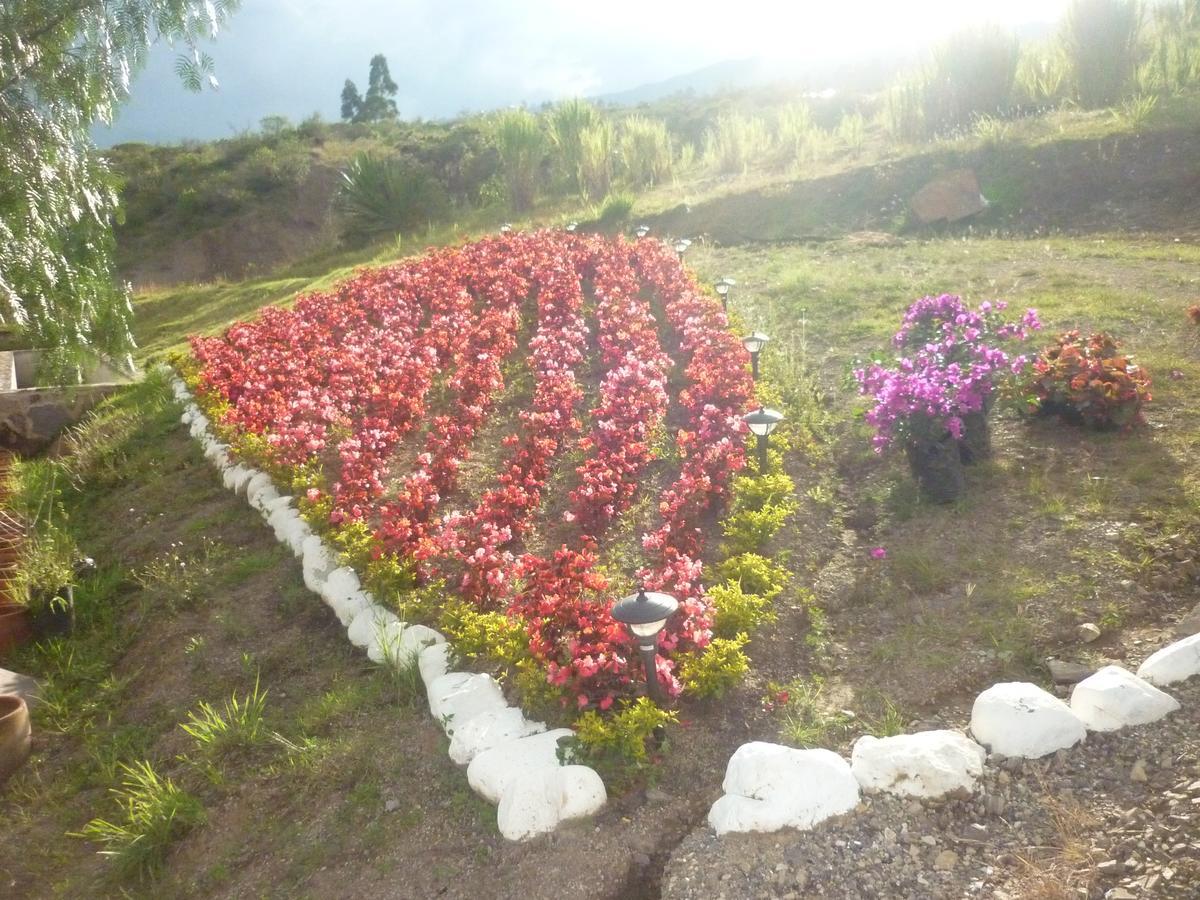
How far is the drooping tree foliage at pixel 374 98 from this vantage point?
50.6m

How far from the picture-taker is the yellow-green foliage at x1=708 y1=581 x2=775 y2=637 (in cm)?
403

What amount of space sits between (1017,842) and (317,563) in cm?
390

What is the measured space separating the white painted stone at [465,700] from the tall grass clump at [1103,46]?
48.8 ft

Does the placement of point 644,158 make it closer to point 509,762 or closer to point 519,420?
point 519,420

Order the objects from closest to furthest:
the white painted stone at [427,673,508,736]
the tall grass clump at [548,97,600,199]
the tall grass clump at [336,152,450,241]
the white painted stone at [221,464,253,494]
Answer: the white painted stone at [427,673,508,736] < the white painted stone at [221,464,253,494] < the tall grass clump at [336,152,450,241] < the tall grass clump at [548,97,600,199]

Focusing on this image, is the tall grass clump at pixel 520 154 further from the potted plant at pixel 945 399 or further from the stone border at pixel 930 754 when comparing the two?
the stone border at pixel 930 754

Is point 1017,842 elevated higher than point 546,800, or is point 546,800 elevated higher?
point 546,800

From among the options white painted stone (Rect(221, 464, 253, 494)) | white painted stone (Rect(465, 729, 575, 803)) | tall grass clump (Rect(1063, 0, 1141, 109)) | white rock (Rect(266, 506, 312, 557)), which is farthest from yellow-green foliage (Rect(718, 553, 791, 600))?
tall grass clump (Rect(1063, 0, 1141, 109))

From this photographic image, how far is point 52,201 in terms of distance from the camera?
470 cm

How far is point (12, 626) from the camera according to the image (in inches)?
212

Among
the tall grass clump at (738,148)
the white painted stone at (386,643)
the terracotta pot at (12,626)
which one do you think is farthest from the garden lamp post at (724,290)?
the tall grass clump at (738,148)

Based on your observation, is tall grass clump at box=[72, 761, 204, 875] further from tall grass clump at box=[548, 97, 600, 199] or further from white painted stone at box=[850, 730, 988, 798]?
tall grass clump at box=[548, 97, 600, 199]

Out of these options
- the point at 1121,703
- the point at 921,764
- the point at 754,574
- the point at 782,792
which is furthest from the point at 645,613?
the point at 1121,703

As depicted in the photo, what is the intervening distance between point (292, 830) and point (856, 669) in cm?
249
